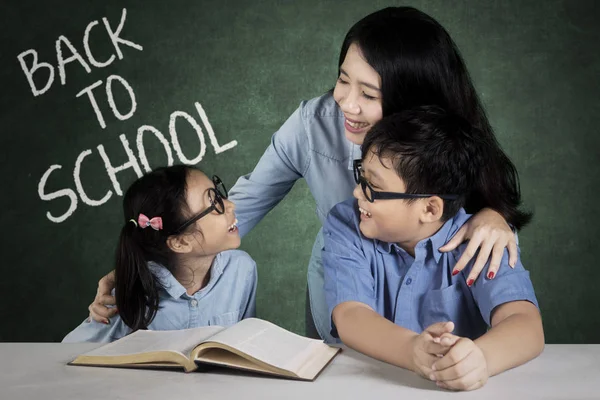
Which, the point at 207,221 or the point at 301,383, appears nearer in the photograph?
the point at 301,383

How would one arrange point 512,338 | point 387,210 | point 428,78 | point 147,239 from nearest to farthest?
point 512,338
point 387,210
point 428,78
point 147,239

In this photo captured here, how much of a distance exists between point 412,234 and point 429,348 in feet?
1.41

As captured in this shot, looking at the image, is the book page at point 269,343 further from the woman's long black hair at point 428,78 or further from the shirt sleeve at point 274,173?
the shirt sleeve at point 274,173

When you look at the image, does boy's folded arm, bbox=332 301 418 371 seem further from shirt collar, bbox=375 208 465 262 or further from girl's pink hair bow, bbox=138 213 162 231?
girl's pink hair bow, bbox=138 213 162 231

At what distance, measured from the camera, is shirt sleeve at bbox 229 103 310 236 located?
5.97ft

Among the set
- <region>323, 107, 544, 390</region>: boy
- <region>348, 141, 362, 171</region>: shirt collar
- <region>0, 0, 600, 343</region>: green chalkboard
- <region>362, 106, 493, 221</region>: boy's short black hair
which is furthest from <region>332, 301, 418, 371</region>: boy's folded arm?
<region>0, 0, 600, 343</region>: green chalkboard

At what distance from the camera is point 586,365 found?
1.11 meters

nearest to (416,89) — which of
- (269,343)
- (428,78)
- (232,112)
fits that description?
(428,78)

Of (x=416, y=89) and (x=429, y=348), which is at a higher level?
(x=416, y=89)

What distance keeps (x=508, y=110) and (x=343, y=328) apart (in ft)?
6.42

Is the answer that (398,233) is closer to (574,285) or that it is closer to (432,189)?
(432,189)

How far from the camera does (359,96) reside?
5.05 ft

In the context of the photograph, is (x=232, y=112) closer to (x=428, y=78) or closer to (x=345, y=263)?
(x=428, y=78)

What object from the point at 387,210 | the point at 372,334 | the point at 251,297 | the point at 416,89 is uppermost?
the point at 416,89
